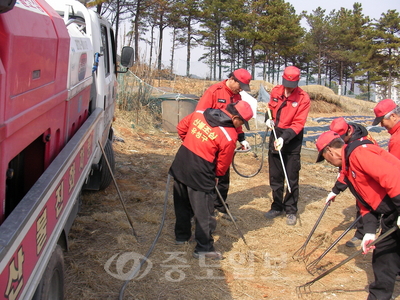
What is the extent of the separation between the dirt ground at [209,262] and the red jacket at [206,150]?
857 mm

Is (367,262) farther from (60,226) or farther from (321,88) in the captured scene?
(321,88)

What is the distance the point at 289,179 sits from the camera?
5508mm

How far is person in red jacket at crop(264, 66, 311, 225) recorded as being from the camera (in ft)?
17.2

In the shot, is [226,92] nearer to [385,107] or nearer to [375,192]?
[385,107]

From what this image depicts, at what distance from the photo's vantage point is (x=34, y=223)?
1.92 metres

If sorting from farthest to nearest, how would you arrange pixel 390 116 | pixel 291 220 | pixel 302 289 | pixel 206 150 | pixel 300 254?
pixel 291 220 → pixel 300 254 → pixel 390 116 → pixel 206 150 → pixel 302 289

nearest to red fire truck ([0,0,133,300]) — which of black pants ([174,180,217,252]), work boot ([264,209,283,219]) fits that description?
black pants ([174,180,217,252])

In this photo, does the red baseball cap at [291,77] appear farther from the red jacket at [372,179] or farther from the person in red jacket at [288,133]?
the red jacket at [372,179]

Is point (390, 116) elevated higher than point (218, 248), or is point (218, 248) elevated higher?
point (390, 116)

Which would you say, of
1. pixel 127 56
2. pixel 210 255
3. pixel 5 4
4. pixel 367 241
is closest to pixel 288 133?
pixel 210 255

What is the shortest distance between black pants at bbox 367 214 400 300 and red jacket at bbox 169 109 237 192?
151cm

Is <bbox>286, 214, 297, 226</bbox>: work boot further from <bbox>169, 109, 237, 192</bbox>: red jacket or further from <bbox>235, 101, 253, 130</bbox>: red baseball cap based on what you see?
<bbox>235, 101, 253, 130</bbox>: red baseball cap

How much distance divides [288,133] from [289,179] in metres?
0.67

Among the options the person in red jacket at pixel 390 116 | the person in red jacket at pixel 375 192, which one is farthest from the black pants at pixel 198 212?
the person in red jacket at pixel 390 116
